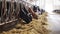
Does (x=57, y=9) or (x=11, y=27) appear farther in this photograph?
(x=57, y=9)

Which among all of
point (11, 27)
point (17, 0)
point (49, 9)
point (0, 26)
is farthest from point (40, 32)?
point (49, 9)

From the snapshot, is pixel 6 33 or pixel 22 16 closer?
pixel 6 33

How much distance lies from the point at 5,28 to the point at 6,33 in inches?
8.4

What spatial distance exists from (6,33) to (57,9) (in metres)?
7.37

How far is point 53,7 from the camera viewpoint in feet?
32.1

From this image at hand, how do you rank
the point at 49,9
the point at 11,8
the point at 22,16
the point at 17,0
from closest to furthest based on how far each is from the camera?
the point at 11,8
the point at 17,0
the point at 22,16
the point at 49,9

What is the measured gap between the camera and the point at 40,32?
298 cm

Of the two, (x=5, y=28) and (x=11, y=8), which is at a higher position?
(x=11, y=8)

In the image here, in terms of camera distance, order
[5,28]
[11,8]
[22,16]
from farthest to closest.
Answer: [22,16] → [11,8] → [5,28]

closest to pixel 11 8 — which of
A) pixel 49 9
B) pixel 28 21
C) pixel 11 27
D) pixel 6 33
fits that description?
pixel 11 27

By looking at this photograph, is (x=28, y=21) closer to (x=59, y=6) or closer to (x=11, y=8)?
(x=11, y=8)

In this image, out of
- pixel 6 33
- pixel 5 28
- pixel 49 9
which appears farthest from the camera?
pixel 49 9

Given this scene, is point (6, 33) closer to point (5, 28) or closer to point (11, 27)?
point (5, 28)

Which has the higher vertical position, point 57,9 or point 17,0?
point 17,0
